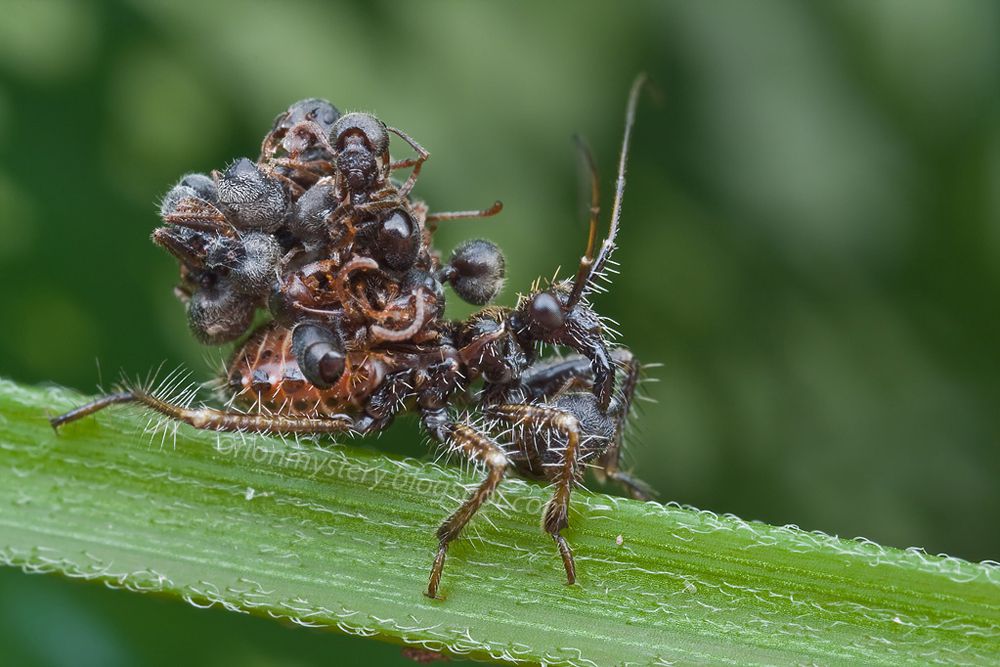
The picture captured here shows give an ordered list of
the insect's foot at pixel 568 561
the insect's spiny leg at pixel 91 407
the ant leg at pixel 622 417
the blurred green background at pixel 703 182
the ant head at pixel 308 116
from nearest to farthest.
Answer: the insect's foot at pixel 568 561 → the insect's spiny leg at pixel 91 407 → the ant head at pixel 308 116 → the ant leg at pixel 622 417 → the blurred green background at pixel 703 182

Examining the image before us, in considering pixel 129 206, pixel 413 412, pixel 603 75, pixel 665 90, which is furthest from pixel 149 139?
pixel 665 90

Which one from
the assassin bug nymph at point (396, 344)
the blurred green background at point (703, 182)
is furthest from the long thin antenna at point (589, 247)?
the blurred green background at point (703, 182)

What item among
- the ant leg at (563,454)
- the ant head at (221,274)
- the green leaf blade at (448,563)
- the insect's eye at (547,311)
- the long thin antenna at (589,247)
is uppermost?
the long thin antenna at (589,247)

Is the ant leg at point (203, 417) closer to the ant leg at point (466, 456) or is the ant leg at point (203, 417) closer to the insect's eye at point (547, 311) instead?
the ant leg at point (466, 456)

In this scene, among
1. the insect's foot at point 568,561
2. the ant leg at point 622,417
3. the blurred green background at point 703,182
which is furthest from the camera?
the blurred green background at point 703,182

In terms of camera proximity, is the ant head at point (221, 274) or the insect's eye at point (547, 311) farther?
the insect's eye at point (547, 311)

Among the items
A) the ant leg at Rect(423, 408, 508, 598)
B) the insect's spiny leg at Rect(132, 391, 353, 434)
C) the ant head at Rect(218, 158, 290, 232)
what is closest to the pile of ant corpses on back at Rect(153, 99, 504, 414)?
the ant head at Rect(218, 158, 290, 232)

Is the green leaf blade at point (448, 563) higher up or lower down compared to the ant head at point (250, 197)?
lower down
